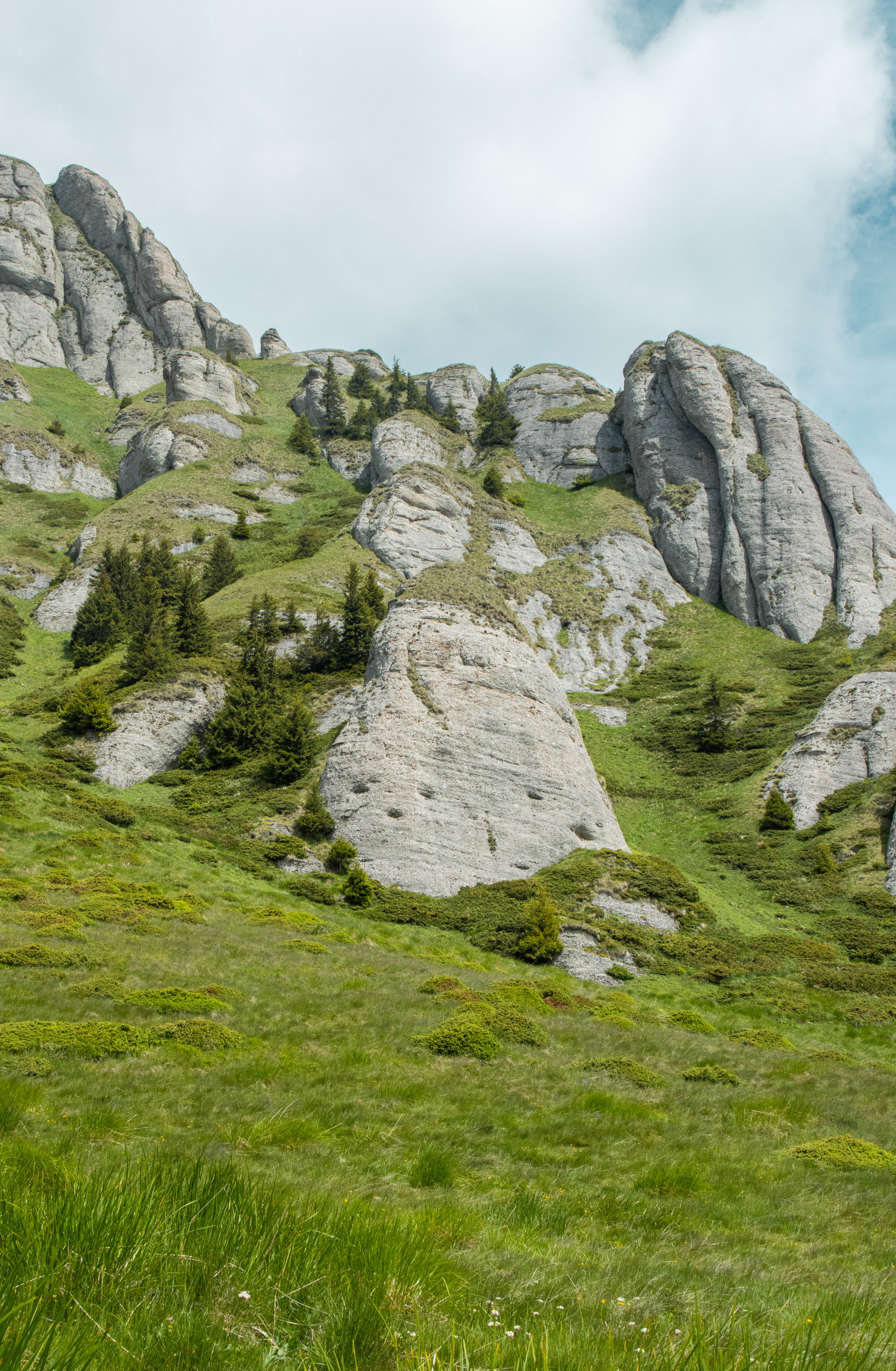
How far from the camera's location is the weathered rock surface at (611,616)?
247 feet

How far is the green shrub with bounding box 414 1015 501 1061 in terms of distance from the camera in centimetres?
1393

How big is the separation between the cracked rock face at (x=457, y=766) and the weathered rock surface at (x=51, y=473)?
7162 centimetres

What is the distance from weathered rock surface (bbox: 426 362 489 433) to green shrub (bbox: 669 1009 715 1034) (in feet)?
395

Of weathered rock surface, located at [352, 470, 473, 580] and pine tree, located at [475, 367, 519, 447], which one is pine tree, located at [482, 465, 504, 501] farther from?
pine tree, located at [475, 367, 519, 447]

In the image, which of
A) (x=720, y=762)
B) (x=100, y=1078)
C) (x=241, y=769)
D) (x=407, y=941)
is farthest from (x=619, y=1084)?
(x=720, y=762)

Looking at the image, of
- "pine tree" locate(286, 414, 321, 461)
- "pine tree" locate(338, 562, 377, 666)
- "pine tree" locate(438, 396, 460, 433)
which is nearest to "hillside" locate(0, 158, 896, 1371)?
"pine tree" locate(338, 562, 377, 666)

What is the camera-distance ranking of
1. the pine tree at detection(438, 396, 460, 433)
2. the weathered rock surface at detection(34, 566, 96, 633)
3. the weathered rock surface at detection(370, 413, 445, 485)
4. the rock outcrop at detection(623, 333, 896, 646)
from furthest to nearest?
the pine tree at detection(438, 396, 460, 433), the weathered rock surface at detection(370, 413, 445, 485), the rock outcrop at detection(623, 333, 896, 646), the weathered rock surface at detection(34, 566, 96, 633)

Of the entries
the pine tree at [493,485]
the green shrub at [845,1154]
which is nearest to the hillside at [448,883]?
the green shrub at [845,1154]

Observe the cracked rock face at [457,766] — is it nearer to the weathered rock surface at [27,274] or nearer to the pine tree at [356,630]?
the pine tree at [356,630]

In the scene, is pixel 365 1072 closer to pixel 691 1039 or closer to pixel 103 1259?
pixel 103 1259

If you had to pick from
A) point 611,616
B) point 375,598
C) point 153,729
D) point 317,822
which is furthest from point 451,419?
point 317,822

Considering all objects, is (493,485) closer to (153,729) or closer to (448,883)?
(153,729)

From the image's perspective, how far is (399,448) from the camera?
98625mm

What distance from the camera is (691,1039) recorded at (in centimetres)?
1880
